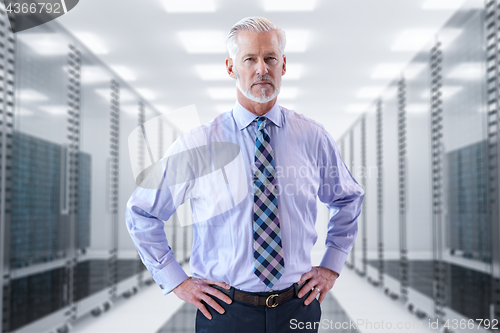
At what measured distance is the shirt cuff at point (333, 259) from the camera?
1.71 m

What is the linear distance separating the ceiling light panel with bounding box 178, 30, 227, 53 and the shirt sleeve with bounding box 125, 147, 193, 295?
3031mm

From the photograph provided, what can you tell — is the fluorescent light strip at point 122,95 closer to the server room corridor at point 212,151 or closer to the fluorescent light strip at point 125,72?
the server room corridor at point 212,151

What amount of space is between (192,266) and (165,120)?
5472mm

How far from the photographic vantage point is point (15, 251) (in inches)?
103

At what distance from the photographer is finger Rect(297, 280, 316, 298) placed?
153cm

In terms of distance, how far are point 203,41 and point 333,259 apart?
3435mm

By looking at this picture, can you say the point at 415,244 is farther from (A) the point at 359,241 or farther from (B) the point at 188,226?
(B) the point at 188,226

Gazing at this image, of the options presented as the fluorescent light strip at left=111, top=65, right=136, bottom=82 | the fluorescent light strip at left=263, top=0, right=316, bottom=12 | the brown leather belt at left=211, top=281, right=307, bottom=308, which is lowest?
the brown leather belt at left=211, top=281, right=307, bottom=308

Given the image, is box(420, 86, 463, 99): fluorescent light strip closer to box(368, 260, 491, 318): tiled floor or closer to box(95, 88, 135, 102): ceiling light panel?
box(368, 260, 491, 318): tiled floor

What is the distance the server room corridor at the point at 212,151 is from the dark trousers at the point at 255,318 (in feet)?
0.13

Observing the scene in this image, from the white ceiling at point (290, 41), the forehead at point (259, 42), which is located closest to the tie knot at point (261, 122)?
the forehead at point (259, 42)

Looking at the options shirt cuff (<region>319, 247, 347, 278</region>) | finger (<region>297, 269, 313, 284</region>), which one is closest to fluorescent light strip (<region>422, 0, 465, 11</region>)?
shirt cuff (<region>319, 247, 347, 278</region>)

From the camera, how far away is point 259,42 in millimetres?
1545

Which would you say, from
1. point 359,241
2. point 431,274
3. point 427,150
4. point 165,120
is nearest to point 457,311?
point 431,274
